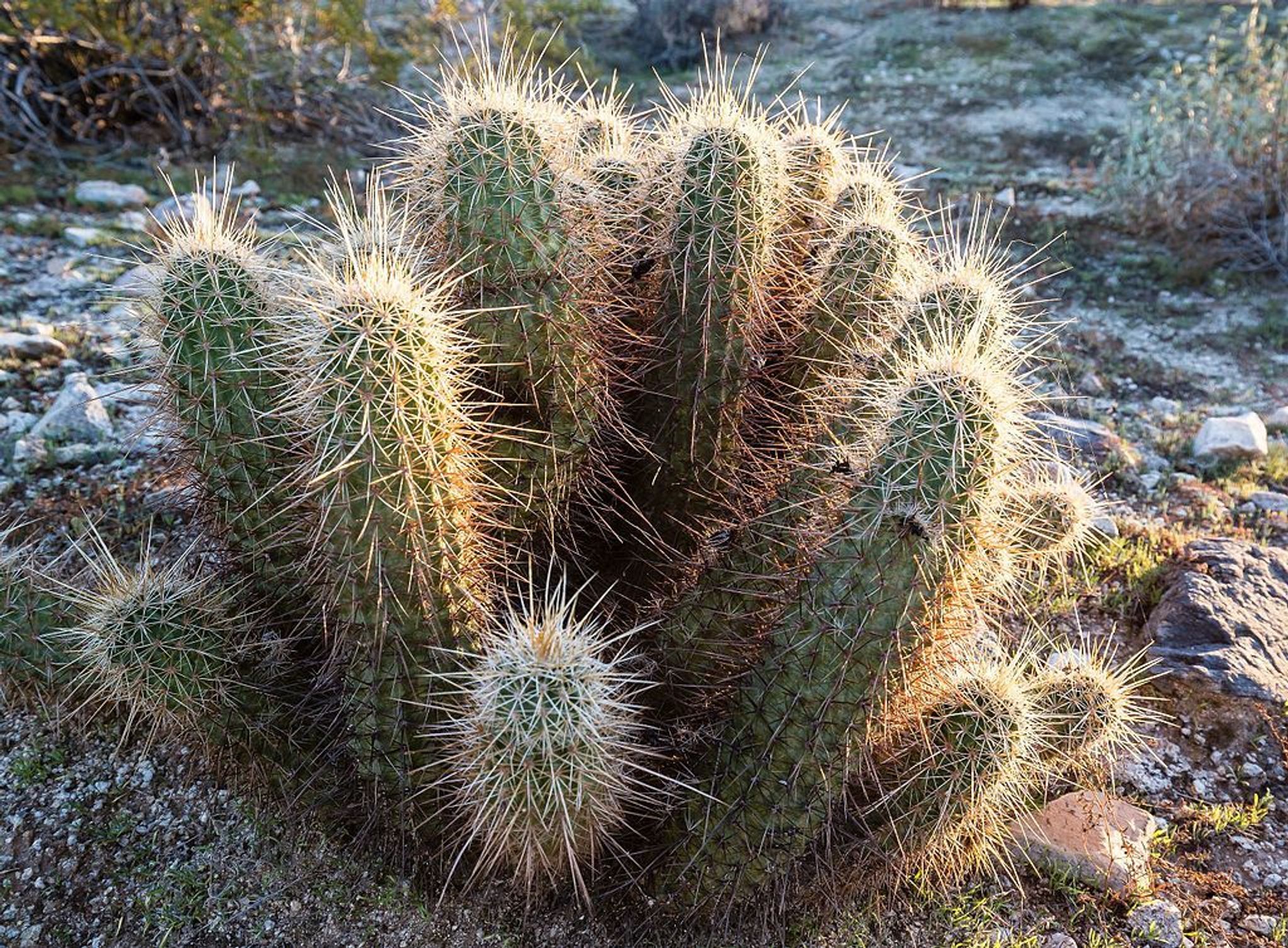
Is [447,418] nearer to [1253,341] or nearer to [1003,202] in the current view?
[1253,341]

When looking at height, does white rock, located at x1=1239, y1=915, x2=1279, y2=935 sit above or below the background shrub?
below

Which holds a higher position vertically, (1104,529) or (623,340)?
(623,340)

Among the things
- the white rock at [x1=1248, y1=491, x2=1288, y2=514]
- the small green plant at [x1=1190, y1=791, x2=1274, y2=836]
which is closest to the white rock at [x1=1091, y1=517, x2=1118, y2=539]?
the white rock at [x1=1248, y1=491, x2=1288, y2=514]

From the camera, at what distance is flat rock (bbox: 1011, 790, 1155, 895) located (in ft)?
8.64

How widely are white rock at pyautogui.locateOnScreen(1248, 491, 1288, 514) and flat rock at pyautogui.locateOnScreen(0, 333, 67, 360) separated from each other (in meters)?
5.27

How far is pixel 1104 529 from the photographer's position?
3879 millimetres

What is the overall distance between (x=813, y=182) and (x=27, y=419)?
330 cm

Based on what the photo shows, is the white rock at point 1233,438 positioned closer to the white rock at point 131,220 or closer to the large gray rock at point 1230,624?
the large gray rock at point 1230,624

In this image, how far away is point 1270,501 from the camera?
13.5 ft

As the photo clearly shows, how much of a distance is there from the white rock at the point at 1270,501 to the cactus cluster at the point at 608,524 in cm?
192

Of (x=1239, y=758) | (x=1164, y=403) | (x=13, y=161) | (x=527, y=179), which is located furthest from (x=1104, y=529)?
(x=13, y=161)

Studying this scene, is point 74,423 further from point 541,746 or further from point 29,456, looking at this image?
point 541,746

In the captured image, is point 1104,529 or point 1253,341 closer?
point 1104,529

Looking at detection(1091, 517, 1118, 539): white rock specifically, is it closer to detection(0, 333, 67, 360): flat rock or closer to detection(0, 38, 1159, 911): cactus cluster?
detection(0, 38, 1159, 911): cactus cluster
